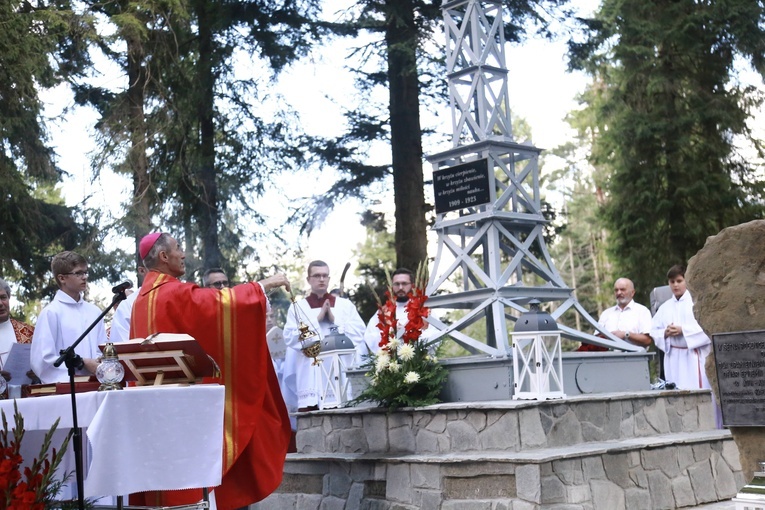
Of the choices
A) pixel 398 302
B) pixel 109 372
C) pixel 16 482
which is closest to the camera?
pixel 16 482

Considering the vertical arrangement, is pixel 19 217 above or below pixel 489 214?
above

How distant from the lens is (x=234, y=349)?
5797 mm

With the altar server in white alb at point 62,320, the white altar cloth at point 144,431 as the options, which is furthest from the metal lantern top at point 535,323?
the altar server in white alb at point 62,320

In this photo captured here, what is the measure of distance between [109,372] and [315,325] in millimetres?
3945

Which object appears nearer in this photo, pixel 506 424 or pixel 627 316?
pixel 506 424

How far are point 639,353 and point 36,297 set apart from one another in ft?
33.6

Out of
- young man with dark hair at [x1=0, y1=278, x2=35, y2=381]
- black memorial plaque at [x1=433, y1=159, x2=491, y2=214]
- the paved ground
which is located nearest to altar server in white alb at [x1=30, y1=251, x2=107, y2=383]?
young man with dark hair at [x1=0, y1=278, x2=35, y2=381]

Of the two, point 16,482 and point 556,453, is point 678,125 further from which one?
point 16,482

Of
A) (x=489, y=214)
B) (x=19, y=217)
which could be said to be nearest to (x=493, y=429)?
(x=489, y=214)

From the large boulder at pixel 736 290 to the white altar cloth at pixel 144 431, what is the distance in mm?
3142

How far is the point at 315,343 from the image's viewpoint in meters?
6.56

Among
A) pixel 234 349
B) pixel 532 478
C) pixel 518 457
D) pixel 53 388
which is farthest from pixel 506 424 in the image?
pixel 53 388

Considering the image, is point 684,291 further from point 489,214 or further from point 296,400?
point 296,400

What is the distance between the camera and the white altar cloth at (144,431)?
4.48 m
